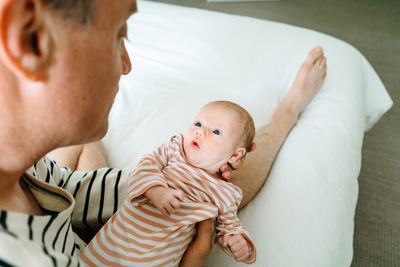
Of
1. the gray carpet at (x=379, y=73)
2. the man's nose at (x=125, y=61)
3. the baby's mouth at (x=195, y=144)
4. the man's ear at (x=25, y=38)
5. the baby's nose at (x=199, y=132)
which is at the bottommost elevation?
the gray carpet at (x=379, y=73)

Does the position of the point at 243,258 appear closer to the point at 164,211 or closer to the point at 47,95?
the point at 164,211

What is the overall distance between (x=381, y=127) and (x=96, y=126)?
1.87 meters

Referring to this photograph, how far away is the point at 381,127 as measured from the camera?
1.87 metres

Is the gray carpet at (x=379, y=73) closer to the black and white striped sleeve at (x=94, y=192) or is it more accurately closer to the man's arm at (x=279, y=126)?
the man's arm at (x=279, y=126)

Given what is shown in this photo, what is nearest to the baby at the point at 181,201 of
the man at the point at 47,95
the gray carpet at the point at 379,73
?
the man at the point at 47,95

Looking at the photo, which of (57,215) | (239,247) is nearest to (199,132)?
(239,247)

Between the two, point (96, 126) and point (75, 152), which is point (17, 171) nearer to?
point (96, 126)

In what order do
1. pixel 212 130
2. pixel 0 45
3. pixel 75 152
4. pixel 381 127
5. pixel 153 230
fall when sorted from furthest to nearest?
pixel 381 127 < pixel 75 152 < pixel 212 130 < pixel 153 230 < pixel 0 45

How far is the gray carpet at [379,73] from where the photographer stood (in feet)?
4.43

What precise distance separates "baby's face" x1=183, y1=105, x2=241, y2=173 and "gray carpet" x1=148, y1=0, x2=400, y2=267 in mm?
856

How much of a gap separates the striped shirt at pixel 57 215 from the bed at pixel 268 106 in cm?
21

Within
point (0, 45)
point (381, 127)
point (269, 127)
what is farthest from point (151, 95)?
point (381, 127)

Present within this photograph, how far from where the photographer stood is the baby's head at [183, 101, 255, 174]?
0.80m

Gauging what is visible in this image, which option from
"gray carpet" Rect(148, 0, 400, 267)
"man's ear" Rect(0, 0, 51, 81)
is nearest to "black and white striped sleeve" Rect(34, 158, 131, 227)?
"man's ear" Rect(0, 0, 51, 81)
